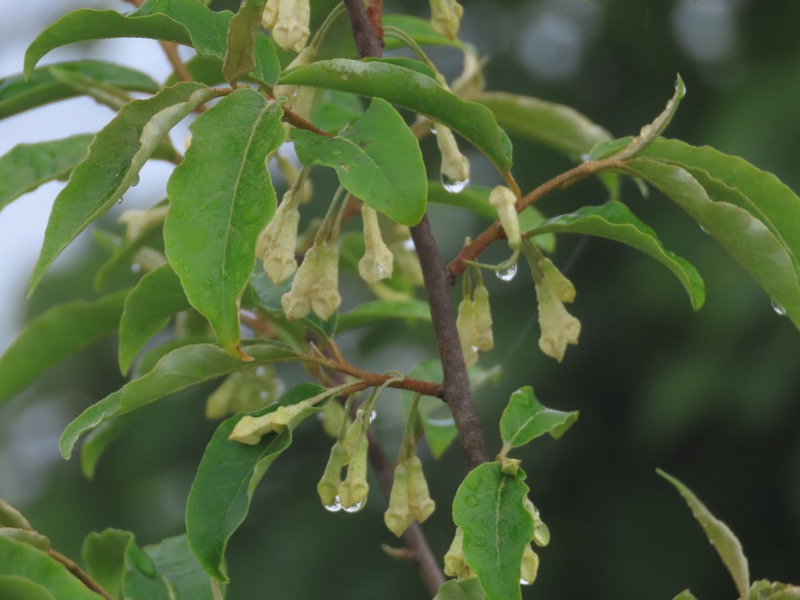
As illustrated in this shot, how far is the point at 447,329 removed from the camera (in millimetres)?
951

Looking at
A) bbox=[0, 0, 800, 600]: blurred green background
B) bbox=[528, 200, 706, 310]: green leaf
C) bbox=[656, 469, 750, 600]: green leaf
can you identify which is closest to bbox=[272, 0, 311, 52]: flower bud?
bbox=[528, 200, 706, 310]: green leaf

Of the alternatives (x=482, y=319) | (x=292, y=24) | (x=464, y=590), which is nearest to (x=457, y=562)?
(x=464, y=590)

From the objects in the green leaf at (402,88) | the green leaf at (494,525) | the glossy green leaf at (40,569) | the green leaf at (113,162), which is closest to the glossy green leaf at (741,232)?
the green leaf at (402,88)

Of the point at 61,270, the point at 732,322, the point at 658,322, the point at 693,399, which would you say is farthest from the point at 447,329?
the point at 61,270

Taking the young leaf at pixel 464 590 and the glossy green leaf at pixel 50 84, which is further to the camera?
the glossy green leaf at pixel 50 84

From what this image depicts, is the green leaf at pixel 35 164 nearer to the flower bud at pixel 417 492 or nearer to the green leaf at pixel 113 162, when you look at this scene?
the green leaf at pixel 113 162

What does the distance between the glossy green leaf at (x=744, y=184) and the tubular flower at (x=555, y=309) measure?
0.13 metres

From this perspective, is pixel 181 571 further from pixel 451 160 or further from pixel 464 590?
pixel 451 160

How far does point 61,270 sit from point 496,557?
3754 millimetres

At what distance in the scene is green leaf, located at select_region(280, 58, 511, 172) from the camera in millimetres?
834

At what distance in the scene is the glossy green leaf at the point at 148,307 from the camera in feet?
3.46

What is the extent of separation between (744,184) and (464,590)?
40 cm

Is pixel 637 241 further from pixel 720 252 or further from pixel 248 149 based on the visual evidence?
pixel 720 252

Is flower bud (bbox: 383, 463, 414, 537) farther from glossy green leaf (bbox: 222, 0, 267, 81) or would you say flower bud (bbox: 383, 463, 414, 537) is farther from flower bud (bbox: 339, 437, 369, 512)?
glossy green leaf (bbox: 222, 0, 267, 81)
